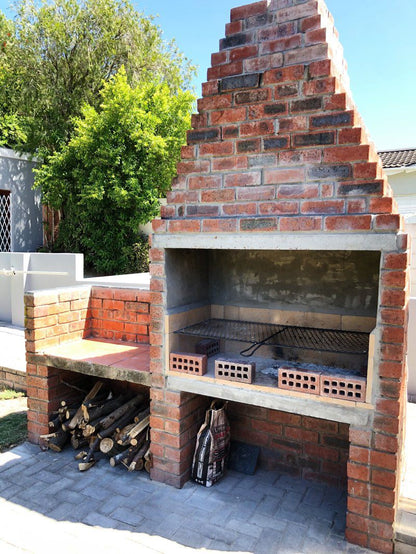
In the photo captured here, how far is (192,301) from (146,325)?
0.85 metres

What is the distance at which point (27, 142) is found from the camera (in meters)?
13.3

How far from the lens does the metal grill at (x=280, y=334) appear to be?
3.42 metres

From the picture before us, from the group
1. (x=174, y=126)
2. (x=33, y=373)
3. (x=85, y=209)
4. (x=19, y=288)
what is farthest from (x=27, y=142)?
(x=33, y=373)

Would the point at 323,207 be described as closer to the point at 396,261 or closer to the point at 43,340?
the point at 396,261

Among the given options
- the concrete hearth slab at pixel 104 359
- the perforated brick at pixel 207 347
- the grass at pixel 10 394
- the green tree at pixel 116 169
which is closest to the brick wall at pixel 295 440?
the perforated brick at pixel 207 347

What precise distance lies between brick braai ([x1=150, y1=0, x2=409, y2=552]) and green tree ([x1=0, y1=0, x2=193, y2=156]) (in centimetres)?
1186

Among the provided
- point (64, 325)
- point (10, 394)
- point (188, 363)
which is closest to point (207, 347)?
point (188, 363)

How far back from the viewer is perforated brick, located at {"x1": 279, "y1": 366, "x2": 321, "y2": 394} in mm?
2934

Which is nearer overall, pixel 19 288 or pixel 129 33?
pixel 19 288

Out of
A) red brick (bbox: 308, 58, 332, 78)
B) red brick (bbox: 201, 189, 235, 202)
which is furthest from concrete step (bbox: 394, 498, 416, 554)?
red brick (bbox: 308, 58, 332, 78)

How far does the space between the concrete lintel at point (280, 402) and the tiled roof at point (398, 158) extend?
14.1 meters

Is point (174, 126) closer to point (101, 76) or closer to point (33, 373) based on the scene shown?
point (101, 76)

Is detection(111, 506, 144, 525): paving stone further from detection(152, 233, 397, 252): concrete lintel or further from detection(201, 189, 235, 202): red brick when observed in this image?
detection(201, 189, 235, 202): red brick

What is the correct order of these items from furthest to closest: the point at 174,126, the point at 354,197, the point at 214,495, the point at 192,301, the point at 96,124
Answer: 1. the point at 174,126
2. the point at 96,124
3. the point at 192,301
4. the point at 214,495
5. the point at 354,197
